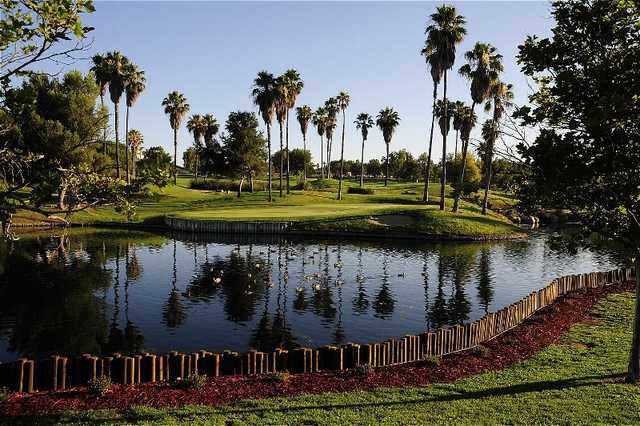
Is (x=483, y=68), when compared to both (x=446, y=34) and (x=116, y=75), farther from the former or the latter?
(x=116, y=75)

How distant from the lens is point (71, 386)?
17.1m

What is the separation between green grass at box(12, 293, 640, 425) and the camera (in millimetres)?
13836

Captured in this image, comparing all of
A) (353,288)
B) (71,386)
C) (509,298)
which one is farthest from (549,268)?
(71,386)

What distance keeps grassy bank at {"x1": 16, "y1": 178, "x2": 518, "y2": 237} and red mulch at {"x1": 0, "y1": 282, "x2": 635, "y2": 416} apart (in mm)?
39487

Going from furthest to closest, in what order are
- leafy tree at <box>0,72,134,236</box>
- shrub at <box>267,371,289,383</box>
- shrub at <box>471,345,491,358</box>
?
shrub at <box>471,345,491,358</box> < shrub at <box>267,371,289,383</box> < leafy tree at <box>0,72,134,236</box>

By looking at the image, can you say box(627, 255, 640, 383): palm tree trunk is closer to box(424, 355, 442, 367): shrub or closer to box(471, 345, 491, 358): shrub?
box(471, 345, 491, 358): shrub

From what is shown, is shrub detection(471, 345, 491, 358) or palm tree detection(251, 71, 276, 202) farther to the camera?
palm tree detection(251, 71, 276, 202)

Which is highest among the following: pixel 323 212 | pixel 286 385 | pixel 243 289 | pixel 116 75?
pixel 116 75

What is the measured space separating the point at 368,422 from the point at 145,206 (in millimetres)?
79709

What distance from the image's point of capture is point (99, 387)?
15688 mm

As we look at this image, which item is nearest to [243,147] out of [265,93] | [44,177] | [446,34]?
[265,93]

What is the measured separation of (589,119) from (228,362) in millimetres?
13572

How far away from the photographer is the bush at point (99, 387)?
15.7 m

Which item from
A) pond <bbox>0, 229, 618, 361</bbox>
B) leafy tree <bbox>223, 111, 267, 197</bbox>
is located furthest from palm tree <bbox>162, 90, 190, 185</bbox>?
pond <bbox>0, 229, 618, 361</bbox>
